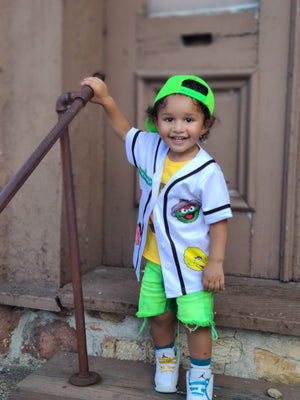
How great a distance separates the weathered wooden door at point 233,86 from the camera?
2.21 metres

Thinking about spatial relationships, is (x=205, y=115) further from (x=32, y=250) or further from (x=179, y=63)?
(x=32, y=250)

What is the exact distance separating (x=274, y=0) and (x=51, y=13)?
103 cm

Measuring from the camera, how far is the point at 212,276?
5.04 ft

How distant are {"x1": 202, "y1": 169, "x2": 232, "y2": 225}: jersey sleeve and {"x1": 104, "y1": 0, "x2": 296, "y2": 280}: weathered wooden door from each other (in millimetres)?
743

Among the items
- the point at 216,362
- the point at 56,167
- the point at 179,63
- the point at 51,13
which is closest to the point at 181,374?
the point at 216,362

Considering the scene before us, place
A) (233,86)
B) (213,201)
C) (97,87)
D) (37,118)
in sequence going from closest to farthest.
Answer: (213,201), (97,87), (37,118), (233,86)

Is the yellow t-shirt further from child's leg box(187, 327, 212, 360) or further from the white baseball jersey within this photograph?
child's leg box(187, 327, 212, 360)

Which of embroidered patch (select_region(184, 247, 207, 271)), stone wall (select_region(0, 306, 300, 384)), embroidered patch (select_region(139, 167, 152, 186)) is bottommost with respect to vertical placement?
stone wall (select_region(0, 306, 300, 384))

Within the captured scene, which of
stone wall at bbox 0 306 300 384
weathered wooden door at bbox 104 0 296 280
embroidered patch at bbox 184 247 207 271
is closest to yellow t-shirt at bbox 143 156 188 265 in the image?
embroidered patch at bbox 184 247 207 271

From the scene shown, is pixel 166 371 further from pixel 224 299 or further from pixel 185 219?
pixel 185 219

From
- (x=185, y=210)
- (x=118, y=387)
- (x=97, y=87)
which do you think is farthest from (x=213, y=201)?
(x=118, y=387)

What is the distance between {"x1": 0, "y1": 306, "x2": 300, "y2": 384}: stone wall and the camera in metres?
1.80

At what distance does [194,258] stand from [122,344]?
630mm

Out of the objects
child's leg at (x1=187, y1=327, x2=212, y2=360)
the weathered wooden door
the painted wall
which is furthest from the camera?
the weathered wooden door
